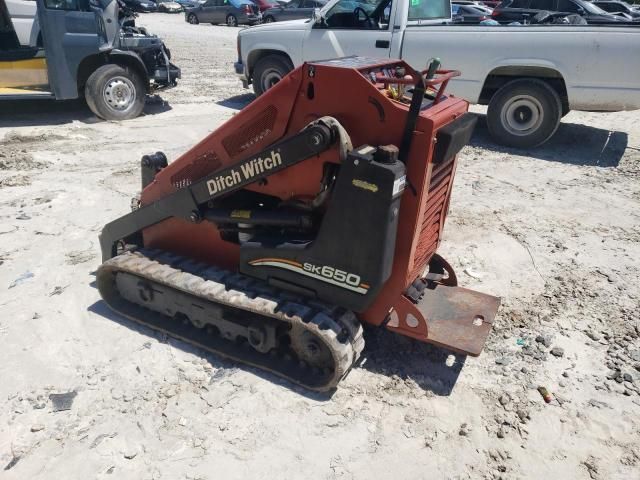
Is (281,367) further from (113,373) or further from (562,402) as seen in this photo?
(562,402)

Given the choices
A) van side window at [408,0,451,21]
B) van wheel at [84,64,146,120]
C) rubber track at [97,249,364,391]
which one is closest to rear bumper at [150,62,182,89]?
van wheel at [84,64,146,120]

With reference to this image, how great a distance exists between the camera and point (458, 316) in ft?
12.1

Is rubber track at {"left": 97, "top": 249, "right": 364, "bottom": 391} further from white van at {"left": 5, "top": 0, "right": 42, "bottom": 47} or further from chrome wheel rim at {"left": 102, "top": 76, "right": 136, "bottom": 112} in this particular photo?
white van at {"left": 5, "top": 0, "right": 42, "bottom": 47}

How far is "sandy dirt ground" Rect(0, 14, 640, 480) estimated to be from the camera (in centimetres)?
287

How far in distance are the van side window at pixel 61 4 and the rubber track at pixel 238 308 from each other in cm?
669

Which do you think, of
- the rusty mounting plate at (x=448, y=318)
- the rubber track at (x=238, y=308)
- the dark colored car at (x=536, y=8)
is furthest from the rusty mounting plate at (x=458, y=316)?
the dark colored car at (x=536, y=8)

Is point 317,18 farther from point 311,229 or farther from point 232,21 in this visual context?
point 232,21

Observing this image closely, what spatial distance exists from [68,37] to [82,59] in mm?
393

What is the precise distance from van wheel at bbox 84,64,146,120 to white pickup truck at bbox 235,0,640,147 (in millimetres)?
2766

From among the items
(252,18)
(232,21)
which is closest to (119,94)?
(252,18)

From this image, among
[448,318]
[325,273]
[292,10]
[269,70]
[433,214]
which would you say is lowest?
[448,318]

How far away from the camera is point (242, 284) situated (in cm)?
346

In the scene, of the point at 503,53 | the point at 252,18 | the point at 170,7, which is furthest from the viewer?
the point at 170,7

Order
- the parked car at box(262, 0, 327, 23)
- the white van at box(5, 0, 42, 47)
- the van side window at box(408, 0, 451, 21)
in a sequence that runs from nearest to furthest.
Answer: the van side window at box(408, 0, 451, 21)
the white van at box(5, 0, 42, 47)
the parked car at box(262, 0, 327, 23)
